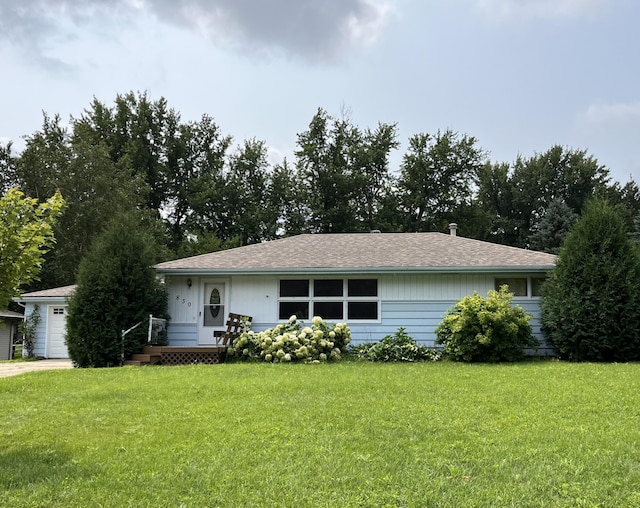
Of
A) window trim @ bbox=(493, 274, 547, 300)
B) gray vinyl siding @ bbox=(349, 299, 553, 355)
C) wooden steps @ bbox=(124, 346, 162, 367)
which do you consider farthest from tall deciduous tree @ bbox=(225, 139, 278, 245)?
window trim @ bbox=(493, 274, 547, 300)

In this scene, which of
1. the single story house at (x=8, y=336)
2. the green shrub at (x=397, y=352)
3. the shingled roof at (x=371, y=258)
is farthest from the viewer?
the single story house at (x=8, y=336)

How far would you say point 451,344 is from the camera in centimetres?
1166

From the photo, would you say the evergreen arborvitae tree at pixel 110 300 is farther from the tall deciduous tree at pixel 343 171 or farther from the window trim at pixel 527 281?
the tall deciduous tree at pixel 343 171

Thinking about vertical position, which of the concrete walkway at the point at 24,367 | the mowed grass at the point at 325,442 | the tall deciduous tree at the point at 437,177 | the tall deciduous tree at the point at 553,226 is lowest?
the concrete walkway at the point at 24,367

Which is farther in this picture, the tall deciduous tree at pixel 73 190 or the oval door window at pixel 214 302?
the tall deciduous tree at pixel 73 190

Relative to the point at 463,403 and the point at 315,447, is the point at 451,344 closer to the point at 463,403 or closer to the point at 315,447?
the point at 463,403

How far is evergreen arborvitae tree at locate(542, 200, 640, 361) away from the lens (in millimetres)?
11234

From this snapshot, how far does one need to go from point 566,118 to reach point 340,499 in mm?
16567

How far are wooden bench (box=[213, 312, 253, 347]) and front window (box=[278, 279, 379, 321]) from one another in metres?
1.06

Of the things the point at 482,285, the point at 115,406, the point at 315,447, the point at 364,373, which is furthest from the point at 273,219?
the point at 315,447

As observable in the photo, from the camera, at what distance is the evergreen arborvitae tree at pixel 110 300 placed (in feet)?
39.6

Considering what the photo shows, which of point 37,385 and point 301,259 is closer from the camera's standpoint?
point 37,385

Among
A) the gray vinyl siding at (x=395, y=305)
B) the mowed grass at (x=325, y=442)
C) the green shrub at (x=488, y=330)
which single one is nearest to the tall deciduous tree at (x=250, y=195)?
the gray vinyl siding at (x=395, y=305)

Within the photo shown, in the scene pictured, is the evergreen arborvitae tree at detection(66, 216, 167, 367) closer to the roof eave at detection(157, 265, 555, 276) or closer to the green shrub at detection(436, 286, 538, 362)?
the roof eave at detection(157, 265, 555, 276)
